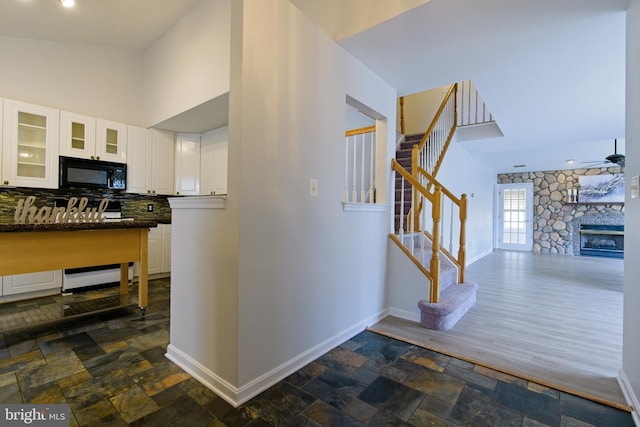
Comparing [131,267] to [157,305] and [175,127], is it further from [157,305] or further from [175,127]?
[175,127]

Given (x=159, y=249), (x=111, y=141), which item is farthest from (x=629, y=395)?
(x=111, y=141)

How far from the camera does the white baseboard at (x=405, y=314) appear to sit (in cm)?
284

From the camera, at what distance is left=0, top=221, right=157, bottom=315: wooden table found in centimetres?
212

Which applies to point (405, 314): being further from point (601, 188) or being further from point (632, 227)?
point (601, 188)

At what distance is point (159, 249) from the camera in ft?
14.0

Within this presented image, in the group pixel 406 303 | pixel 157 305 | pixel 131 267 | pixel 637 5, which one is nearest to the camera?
pixel 637 5

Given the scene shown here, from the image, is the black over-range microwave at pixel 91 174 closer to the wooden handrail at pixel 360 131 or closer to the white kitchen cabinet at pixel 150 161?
the white kitchen cabinet at pixel 150 161

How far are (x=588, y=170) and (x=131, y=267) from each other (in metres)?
10.4

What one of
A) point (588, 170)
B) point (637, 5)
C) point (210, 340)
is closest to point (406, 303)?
point (210, 340)

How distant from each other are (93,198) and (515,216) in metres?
9.84

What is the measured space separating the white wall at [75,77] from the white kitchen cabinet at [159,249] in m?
1.59

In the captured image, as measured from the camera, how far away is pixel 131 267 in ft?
13.8

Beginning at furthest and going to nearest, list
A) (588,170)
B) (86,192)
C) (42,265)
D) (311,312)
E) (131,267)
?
(588,170) → (131,267) → (86,192) → (42,265) → (311,312)

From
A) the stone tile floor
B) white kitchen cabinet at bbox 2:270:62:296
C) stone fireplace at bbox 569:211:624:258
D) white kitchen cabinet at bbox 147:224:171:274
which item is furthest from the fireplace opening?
white kitchen cabinet at bbox 2:270:62:296
